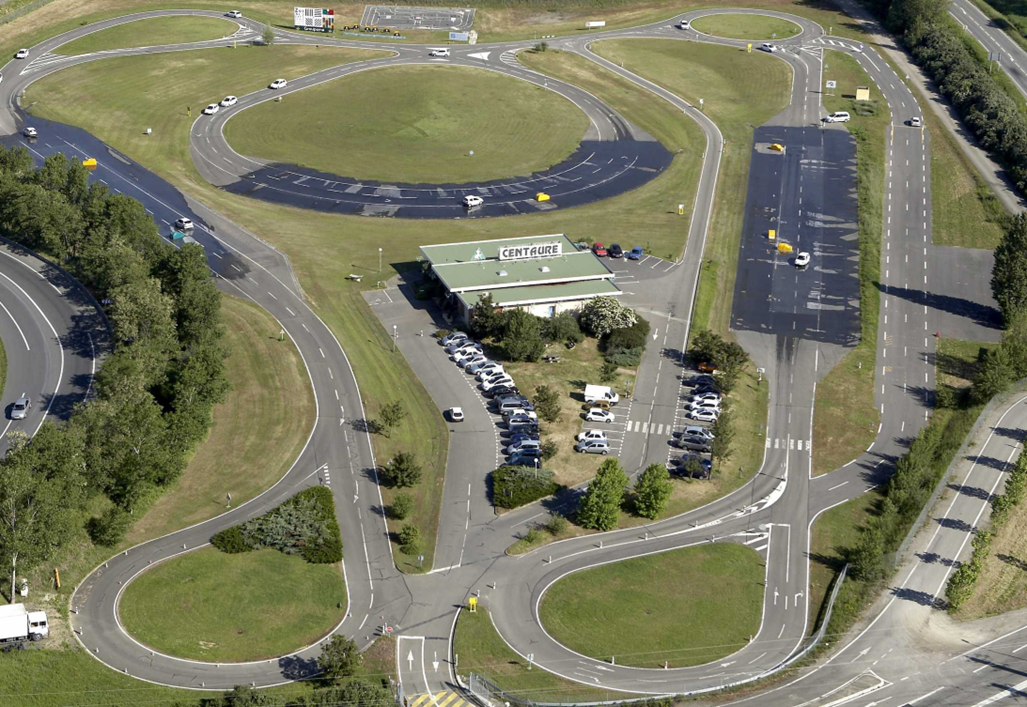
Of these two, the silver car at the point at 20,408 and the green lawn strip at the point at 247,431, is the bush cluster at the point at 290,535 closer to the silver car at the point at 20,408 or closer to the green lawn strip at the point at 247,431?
the green lawn strip at the point at 247,431

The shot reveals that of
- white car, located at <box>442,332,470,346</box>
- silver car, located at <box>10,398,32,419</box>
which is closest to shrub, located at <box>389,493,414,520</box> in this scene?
white car, located at <box>442,332,470,346</box>

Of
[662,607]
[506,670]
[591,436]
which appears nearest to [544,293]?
[591,436]

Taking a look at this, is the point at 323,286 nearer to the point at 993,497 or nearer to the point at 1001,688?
the point at 993,497

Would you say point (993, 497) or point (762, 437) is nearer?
point (993, 497)

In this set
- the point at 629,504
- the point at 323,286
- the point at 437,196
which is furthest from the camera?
the point at 437,196

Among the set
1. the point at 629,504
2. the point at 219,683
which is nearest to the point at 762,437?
the point at 629,504

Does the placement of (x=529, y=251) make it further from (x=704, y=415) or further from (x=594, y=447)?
(x=594, y=447)

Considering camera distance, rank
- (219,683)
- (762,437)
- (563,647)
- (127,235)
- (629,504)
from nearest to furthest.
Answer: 1. (219,683)
2. (563,647)
3. (629,504)
4. (762,437)
5. (127,235)
